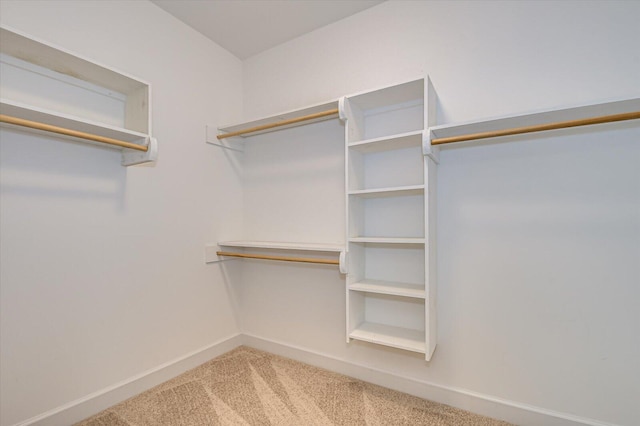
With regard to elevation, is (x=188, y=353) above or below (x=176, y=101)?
below

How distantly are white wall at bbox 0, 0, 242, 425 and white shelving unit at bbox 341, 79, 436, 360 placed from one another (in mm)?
1099

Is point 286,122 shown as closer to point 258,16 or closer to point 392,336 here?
point 258,16

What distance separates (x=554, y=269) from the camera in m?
1.47

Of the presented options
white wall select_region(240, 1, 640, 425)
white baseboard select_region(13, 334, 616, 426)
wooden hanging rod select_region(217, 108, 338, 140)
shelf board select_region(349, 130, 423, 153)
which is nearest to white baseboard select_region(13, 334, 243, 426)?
white baseboard select_region(13, 334, 616, 426)

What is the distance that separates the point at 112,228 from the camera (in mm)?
1697

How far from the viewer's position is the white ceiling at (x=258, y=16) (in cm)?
192

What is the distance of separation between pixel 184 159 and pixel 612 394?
2.63 metres

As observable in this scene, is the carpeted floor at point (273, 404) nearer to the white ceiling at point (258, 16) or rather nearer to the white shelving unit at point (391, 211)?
the white shelving unit at point (391, 211)

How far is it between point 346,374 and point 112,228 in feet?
5.52

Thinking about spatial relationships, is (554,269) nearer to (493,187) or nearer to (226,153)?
(493,187)

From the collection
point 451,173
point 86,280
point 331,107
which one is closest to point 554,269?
point 451,173

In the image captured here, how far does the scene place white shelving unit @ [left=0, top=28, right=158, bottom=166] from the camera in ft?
4.24

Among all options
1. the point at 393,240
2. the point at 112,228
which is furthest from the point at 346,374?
the point at 112,228

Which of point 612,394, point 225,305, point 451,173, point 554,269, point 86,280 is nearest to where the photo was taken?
point 612,394
